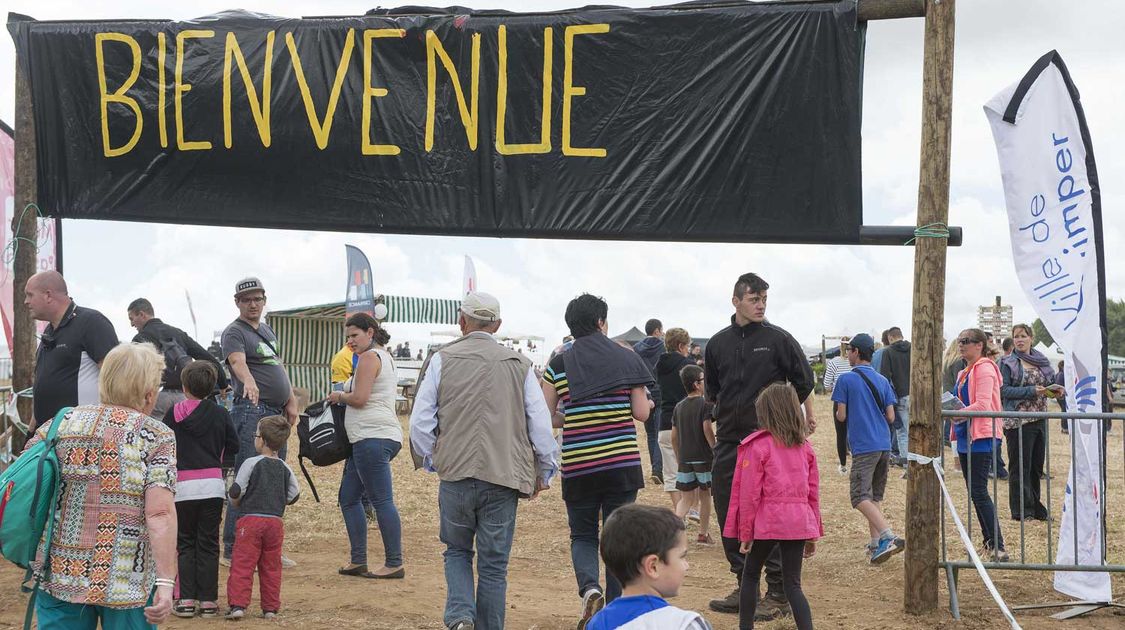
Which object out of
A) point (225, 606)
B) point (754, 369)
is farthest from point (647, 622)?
point (225, 606)

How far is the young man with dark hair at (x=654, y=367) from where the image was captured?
40.5ft

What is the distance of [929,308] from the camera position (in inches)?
252

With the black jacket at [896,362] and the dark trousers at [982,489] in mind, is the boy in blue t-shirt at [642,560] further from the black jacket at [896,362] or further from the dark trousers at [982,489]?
the black jacket at [896,362]

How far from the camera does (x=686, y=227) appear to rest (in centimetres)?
698

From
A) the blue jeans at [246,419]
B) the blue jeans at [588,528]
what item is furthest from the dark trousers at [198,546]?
the blue jeans at [588,528]

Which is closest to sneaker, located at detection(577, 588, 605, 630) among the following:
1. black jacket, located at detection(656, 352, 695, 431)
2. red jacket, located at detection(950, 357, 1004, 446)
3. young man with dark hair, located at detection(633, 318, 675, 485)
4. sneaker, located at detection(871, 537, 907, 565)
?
sneaker, located at detection(871, 537, 907, 565)

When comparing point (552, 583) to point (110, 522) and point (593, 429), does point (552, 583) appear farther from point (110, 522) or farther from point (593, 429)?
point (110, 522)

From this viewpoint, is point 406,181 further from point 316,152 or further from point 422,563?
point 422,563

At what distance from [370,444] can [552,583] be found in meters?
1.78

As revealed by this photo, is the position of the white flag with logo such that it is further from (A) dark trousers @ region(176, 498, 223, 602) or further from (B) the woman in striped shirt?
(A) dark trousers @ region(176, 498, 223, 602)

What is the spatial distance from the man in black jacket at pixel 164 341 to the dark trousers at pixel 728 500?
12.0ft

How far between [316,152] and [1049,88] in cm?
501

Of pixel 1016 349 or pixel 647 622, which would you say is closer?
pixel 647 622

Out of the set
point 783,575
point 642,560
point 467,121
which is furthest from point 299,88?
point 642,560
